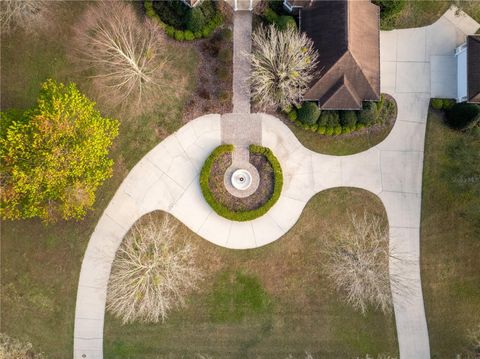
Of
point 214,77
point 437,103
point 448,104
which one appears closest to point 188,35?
point 214,77

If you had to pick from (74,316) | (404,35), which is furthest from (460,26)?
(74,316)

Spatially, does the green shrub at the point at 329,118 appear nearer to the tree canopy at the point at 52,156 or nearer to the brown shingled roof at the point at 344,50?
the brown shingled roof at the point at 344,50

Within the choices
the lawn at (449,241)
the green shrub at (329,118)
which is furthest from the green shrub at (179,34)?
the lawn at (449,241)

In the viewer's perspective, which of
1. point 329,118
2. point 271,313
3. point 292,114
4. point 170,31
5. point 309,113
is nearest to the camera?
point 309,113

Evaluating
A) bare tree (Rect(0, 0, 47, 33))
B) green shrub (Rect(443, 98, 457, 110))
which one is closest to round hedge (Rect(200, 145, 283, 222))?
green shrub (Rect(443, 98, 457, 110))

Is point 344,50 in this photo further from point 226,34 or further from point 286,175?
point 286,175

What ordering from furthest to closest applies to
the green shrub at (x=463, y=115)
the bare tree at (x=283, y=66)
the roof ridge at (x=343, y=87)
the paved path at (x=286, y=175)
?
the paved path at (x=286, y=175)
the green shrub at (x=463, y=115)
the roof ridge at (x=343, y=87)
the bare tree at (x=283, y=66)

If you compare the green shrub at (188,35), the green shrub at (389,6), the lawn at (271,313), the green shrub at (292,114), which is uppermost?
the green shrub at (389,6)
